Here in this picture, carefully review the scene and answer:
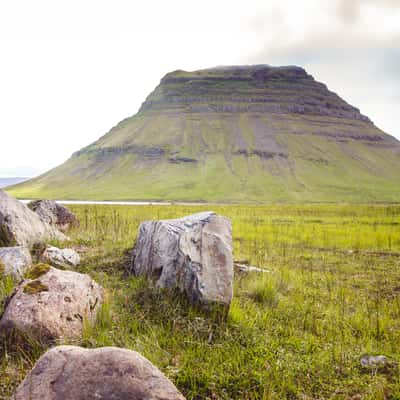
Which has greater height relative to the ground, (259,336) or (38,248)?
(38,248)

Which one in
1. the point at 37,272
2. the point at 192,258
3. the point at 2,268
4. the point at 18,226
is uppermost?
the point at 18,226

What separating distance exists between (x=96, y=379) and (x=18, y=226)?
8924 millimetres

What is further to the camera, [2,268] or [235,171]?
[235,171]

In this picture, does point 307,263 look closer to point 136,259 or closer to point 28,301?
point 136,259

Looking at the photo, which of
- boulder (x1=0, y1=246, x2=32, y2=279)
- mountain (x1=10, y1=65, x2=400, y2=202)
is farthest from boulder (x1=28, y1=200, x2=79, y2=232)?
mountain (x1=10, y1=65, x2=400, y2=202)

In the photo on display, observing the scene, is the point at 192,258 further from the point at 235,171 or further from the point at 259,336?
the point at 235,171

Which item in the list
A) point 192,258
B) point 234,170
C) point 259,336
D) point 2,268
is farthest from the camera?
point 234,170

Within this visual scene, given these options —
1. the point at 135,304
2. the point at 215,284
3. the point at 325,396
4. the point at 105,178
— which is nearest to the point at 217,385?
the point at 325,396

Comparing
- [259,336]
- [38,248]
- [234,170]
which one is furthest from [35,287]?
[234,170]

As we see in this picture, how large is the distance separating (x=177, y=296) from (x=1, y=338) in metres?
2.99

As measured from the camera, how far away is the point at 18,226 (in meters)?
10.8

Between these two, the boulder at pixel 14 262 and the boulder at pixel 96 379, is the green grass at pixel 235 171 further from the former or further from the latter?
the boulder at pixel 96 379

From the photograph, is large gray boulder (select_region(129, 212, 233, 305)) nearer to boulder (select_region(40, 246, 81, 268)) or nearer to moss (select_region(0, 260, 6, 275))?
boulder (select_region(40, 246, 81, 268))

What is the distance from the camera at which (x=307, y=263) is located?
1278 centimetres
